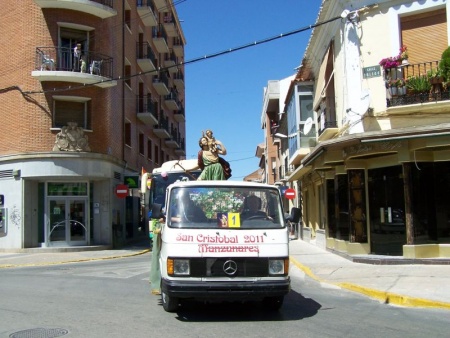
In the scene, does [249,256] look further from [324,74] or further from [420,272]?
[324,74]

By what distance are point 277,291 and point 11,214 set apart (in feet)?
59.4

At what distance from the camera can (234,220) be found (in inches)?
292

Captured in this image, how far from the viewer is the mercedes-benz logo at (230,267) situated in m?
6.94

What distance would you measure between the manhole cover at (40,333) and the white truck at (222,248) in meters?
1.48

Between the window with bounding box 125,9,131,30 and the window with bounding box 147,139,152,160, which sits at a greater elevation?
the window with bounding box 125,9,131,30

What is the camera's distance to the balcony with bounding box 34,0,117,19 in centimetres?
2231

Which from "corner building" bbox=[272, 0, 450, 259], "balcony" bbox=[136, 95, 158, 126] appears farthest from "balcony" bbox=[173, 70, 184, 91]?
"corner building" bbox=[272, 0, 450, 259]

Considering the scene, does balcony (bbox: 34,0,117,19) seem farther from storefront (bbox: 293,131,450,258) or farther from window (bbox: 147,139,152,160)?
storefront (bbox: 293,131,450,258)

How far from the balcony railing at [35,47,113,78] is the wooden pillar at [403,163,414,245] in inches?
611

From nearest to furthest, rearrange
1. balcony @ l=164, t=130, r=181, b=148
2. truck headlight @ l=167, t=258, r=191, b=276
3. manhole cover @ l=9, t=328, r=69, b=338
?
manhole cover @ l=9, t=328, r=69, b=338, truck headlight @ l=167, t=258, r=191, b=276, balcony @ l=164, t=130, r=181, b=148

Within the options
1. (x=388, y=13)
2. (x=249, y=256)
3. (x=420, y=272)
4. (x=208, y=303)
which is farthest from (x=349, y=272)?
(x=388, y=13)

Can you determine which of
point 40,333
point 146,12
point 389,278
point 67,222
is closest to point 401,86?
point 389,278

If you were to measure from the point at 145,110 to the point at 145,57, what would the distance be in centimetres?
367

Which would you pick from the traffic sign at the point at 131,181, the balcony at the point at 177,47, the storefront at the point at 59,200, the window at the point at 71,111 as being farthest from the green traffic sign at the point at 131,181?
the balcony at the point at 177,47
